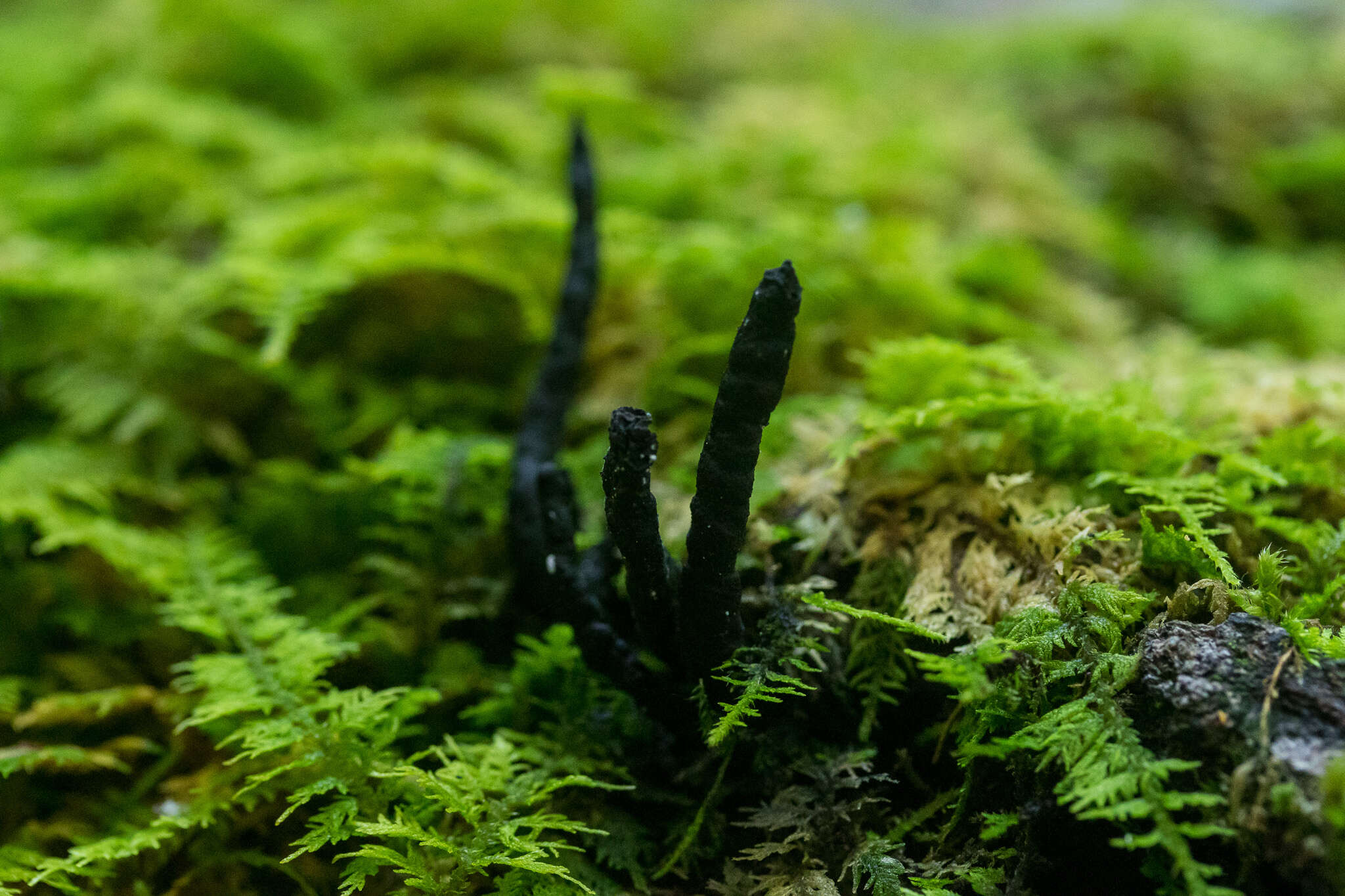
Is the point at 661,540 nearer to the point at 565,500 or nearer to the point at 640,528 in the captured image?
the point at 640,528

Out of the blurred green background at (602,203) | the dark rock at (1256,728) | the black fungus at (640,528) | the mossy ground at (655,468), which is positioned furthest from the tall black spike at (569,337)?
the dark rock at (1256,728)

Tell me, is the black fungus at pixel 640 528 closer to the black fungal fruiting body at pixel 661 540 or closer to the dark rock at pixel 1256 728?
the black fungal fruiting body at pixel 661 540

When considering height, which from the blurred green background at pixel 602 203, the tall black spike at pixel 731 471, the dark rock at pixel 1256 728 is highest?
the blurred green background at pixel 602 203

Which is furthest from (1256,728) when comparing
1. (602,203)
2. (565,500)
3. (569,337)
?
(602,203)

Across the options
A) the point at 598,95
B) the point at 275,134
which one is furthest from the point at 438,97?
the point at 598,95

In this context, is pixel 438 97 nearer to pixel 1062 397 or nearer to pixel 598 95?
pixel 598 95

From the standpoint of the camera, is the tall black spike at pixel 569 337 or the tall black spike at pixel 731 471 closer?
the tall black spike at pixel 731 471

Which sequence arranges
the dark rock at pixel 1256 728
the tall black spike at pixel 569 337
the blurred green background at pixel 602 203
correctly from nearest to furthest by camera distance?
the dark rock at pixel 1256 728
the tall black spike at pixel 569 337
the blurred green background at pixel 602 203

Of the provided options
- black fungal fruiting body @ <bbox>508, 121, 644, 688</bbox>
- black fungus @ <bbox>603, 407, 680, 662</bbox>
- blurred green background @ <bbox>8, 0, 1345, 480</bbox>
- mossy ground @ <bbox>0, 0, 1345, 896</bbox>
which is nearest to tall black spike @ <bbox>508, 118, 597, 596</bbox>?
black fungal fruiting body @ <bbox>508, 121, 644, 688</bbox>
